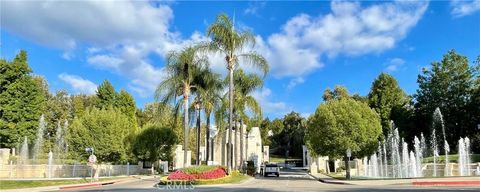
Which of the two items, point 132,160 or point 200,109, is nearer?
point 200,109

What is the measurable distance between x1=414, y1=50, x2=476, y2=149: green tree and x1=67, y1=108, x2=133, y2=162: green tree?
4617 cm

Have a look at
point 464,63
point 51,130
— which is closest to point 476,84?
point 464,63

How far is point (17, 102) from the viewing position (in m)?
56.8

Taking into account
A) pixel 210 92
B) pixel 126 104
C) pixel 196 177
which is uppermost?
pixel 126 104

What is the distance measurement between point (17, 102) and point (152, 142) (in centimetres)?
1669

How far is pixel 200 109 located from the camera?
4284 centimetres

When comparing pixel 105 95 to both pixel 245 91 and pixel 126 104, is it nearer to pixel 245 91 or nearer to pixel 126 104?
pixel 126 104

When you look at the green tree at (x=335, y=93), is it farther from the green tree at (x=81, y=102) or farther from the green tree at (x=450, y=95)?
the green tree at (x=81, y=102)

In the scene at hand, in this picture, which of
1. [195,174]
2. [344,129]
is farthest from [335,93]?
[195,174]

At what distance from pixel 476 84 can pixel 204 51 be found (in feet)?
158

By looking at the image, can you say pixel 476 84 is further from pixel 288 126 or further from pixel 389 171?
pixel 288 126

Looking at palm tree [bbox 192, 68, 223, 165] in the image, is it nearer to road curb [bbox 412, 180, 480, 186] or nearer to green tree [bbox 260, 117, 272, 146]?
road curb [bbox 412, 180, 480, 186]

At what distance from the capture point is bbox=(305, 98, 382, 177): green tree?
39688 millimetres

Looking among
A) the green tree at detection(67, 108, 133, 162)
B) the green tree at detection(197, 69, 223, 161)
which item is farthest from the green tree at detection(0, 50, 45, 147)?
the green tree at detection(197, 69, 223, 161)
